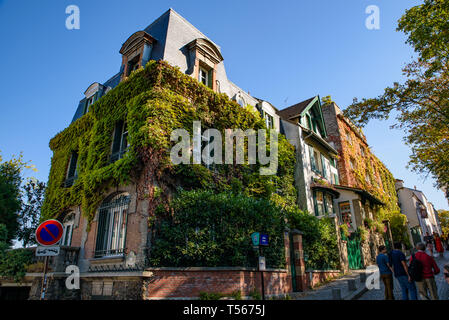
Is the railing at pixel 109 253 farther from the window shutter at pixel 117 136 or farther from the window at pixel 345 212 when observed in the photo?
the window at pixel 345 212

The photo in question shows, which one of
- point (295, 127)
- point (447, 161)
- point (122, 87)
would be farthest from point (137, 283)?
point (447, 161)

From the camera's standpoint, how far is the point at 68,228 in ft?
42.8

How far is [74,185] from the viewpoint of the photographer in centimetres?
1258

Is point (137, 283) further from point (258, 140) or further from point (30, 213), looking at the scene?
point (30, 213)

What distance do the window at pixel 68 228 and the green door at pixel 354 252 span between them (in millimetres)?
13800

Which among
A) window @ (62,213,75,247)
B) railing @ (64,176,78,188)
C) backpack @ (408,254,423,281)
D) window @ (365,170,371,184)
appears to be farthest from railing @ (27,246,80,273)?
window @ (365,170,371,184)

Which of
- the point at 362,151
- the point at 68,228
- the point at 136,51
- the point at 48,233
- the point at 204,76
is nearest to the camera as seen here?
the point at 48,233

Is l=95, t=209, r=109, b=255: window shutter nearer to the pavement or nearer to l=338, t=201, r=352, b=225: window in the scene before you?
the pavement

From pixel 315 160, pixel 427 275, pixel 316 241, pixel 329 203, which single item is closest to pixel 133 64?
pixel 316 241

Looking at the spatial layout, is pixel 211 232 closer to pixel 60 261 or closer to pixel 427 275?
pixel 427 275

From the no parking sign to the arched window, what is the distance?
3487mm

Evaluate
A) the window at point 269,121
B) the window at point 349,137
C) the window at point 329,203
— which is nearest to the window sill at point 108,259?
the window at point 269,121

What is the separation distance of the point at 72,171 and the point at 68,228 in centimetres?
292

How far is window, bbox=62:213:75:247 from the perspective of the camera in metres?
12.7
